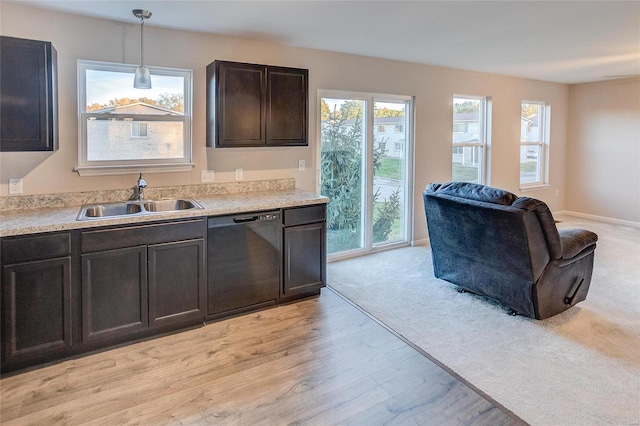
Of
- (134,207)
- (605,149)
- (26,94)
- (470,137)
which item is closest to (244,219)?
(134,207)

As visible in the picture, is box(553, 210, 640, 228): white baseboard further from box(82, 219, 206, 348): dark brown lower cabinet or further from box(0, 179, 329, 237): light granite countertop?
box(82, 219, 206, 348): dark brown lower cabinet

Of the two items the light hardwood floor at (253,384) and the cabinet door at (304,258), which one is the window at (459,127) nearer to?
the cabinet door at (304,258)

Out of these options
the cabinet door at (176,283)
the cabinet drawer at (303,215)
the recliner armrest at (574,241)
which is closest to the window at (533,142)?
the recliner armrest at (574,241)

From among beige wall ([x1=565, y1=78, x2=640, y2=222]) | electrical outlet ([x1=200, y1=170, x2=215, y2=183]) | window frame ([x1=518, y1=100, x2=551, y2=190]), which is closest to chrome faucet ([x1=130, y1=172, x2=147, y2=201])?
electrical outlet ([x1=200, y1=170, x2=215, y2=183])

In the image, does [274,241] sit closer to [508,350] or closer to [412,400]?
[412,400]

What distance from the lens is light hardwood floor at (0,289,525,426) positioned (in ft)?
7.06

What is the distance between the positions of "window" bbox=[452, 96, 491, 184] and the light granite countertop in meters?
2.96

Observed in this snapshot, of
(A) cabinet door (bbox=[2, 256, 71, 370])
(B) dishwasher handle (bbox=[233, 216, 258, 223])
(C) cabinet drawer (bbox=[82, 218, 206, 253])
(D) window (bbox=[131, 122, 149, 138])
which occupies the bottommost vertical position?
(A) cabinet door (bbox=[2, 256, 71, 370])

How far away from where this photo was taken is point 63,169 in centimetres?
321

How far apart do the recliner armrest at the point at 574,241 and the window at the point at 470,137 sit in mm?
2579

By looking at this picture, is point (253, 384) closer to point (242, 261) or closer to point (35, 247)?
point (242, 261)

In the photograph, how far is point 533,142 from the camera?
7.04 m

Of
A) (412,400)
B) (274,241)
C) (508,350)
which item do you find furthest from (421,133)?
(412,400)

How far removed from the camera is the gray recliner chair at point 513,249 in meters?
3.08
